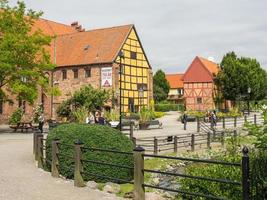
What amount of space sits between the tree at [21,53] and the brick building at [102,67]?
49.3 ft

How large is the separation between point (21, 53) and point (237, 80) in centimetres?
4005

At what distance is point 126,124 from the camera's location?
113 ft

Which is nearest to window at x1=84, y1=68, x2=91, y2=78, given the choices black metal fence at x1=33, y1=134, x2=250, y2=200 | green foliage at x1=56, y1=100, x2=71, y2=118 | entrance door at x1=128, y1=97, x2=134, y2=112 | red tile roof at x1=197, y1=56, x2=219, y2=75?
entrance door at x1=128, y1=97, x2=134, y2=112

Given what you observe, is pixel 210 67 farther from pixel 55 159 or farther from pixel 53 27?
pixel 55 159

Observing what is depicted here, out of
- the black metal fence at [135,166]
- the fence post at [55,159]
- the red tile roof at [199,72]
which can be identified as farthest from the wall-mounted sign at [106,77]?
the fence post at [55,159]

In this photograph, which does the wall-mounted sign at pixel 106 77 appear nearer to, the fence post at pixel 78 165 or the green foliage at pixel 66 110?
the green foliage at pixel 66 110

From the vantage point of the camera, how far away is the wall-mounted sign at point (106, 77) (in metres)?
48.8

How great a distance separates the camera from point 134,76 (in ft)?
169

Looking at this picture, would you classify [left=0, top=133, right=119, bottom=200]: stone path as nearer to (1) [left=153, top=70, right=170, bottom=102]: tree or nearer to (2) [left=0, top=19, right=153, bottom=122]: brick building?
(2) [left=0, top=19, right=153, bottom=122]: brick building

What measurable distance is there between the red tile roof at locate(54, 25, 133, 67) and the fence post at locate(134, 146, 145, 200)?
3977 centimetres

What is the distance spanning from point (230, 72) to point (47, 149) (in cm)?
5459

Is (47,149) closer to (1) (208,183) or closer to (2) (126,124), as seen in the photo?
(1) (208,183)

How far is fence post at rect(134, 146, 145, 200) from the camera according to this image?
350 inches

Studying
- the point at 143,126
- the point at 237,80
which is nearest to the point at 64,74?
the point at 143,126
